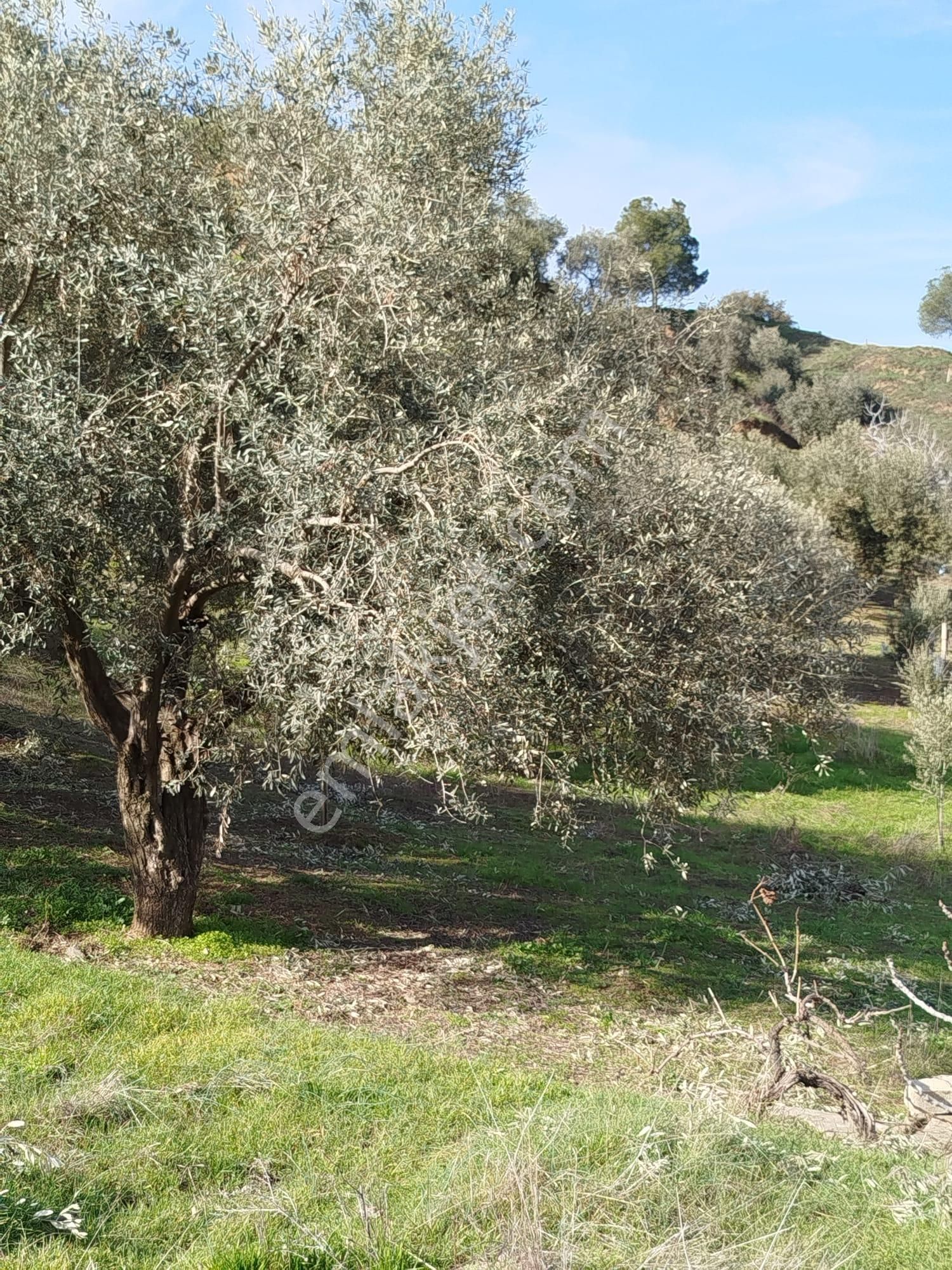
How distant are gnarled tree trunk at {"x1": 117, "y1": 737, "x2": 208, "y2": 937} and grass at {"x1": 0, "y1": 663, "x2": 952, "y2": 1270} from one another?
1.33 feet

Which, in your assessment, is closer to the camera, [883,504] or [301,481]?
[301,481]

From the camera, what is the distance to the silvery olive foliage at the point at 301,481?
25.9 ft

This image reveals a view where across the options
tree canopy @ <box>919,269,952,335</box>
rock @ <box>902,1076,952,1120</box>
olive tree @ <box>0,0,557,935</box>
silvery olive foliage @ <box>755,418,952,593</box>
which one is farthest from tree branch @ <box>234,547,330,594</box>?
tree canopy @ <box>919,269,952,335</box>

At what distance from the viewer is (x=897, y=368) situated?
69.4 metres

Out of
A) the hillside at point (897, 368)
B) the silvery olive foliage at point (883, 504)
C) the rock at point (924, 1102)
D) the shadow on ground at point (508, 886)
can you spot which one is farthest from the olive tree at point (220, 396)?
the hillside at point (897, 368)

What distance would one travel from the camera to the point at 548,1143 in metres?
5.28

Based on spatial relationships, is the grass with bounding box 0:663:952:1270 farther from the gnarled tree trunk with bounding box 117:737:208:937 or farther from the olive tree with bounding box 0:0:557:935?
the olive tree with bounding box 0:0:557:935

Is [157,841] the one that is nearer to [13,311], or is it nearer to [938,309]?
[13,311]

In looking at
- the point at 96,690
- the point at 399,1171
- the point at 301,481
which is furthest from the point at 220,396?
the point at 399,1171

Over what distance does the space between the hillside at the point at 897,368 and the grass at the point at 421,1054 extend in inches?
1967

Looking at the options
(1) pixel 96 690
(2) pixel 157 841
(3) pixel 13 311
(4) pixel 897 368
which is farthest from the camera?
(4) pixel 897 368

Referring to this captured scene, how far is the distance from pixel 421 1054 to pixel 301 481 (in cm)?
420

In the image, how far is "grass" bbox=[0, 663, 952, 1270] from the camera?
4.69m

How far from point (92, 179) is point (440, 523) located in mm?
4022
